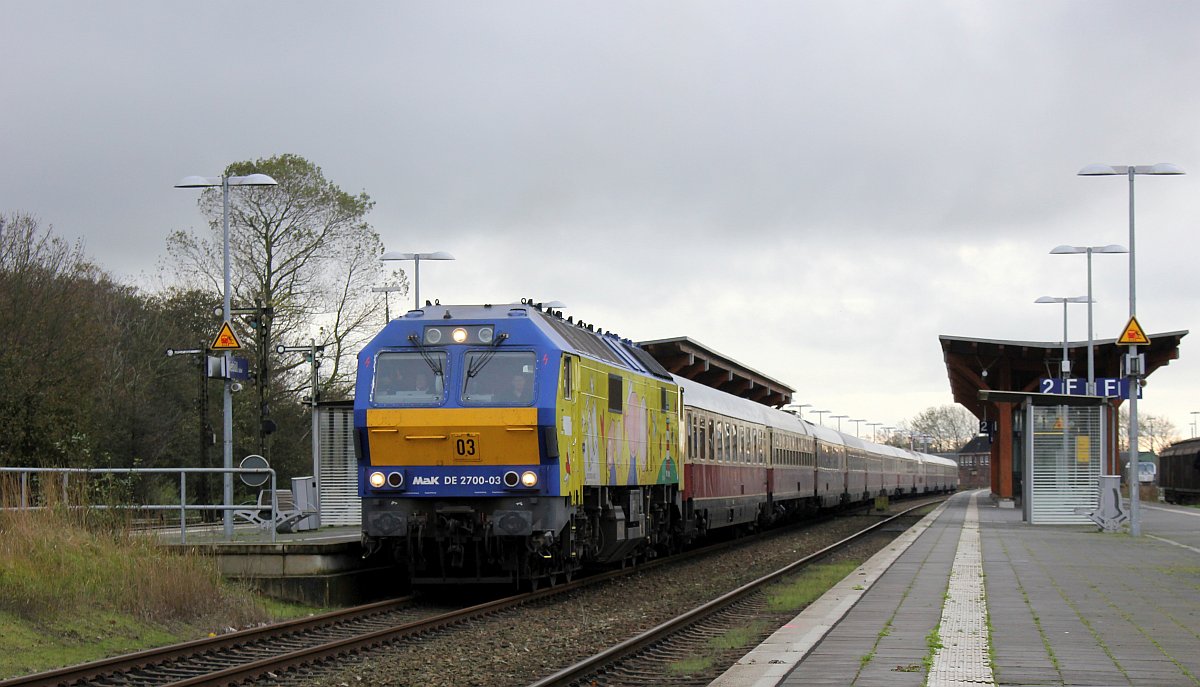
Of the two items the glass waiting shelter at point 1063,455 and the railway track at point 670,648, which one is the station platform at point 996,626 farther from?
the glass waiting shelter at point 1063,455

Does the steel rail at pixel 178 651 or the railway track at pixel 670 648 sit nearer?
the steel rail at pixel 178 651

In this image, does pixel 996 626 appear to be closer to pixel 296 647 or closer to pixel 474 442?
pixel 474 442

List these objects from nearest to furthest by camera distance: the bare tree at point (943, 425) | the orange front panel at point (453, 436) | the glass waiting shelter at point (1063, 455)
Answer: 1. the orange front panel at point (453, 436)
2. the glass waiting shelter at point (1063, 455)
3. the bare tree at point (943, 425)

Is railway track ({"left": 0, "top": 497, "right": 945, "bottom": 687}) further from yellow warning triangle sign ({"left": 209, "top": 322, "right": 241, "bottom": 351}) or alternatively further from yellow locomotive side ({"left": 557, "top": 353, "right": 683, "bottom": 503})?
yellow warning triangle sign ({"left": 209, "top": 322, "right": 241, "bottom": 351})

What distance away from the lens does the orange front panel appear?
15.7 m

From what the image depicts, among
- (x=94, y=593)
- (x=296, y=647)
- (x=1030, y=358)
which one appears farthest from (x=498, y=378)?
(x=1030, y=358)

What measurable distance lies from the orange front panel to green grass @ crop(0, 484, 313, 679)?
91.7 inches

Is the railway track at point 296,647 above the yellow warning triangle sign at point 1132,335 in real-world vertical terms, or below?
below

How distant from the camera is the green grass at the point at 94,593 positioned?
39.1 feet

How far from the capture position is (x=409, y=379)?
16344 mm

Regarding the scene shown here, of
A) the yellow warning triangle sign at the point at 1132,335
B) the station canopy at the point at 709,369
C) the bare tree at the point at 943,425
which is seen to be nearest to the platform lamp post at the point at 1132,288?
the yellow warning triangle sign at the point at 1132,335

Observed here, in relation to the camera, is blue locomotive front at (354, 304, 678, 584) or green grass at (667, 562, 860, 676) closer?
green grass at (667, 562, 860, 676)

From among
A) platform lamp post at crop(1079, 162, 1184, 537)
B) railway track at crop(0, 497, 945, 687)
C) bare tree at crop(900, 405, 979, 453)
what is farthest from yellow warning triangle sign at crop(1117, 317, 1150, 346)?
bare tree at crop(900, 405, 979, 453)

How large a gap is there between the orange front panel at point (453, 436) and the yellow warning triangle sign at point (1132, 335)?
17215mm
